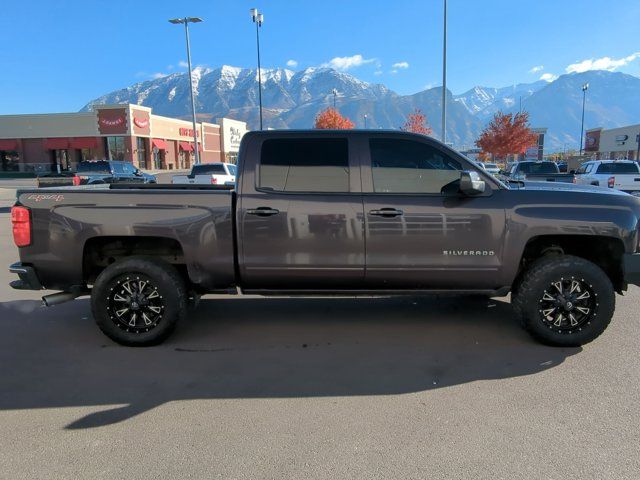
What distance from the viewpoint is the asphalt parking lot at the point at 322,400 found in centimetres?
280

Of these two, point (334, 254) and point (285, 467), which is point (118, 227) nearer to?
point (334, 254)

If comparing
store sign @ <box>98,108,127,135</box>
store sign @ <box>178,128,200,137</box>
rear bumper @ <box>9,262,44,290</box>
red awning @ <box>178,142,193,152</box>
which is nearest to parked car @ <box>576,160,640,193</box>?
rear bumper @ <box>9,262,44,290</box>

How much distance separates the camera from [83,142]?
1954 inches

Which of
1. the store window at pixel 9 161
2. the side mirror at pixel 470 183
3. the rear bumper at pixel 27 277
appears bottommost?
the rear bumper at pixel 27 277

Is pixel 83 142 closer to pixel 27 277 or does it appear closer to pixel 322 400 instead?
pixel 27 277

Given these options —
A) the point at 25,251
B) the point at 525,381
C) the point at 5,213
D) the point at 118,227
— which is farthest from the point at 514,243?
the point at 5,213

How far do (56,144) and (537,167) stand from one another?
4768cm

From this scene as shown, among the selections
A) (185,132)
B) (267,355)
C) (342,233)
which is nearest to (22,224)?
(267,355)

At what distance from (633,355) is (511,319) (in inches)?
49.2

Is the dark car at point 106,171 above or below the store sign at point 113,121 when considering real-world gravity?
below

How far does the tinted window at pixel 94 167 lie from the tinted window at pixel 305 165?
1768 cm

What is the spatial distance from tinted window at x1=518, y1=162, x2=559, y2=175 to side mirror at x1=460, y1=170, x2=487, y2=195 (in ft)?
57.2

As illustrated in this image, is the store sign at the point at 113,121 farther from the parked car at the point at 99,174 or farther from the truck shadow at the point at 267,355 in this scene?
the truck shadow at the point at 267,355

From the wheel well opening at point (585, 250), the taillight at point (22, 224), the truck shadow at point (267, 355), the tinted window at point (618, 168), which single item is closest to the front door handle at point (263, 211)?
the truck shadow at point (267, 355)
